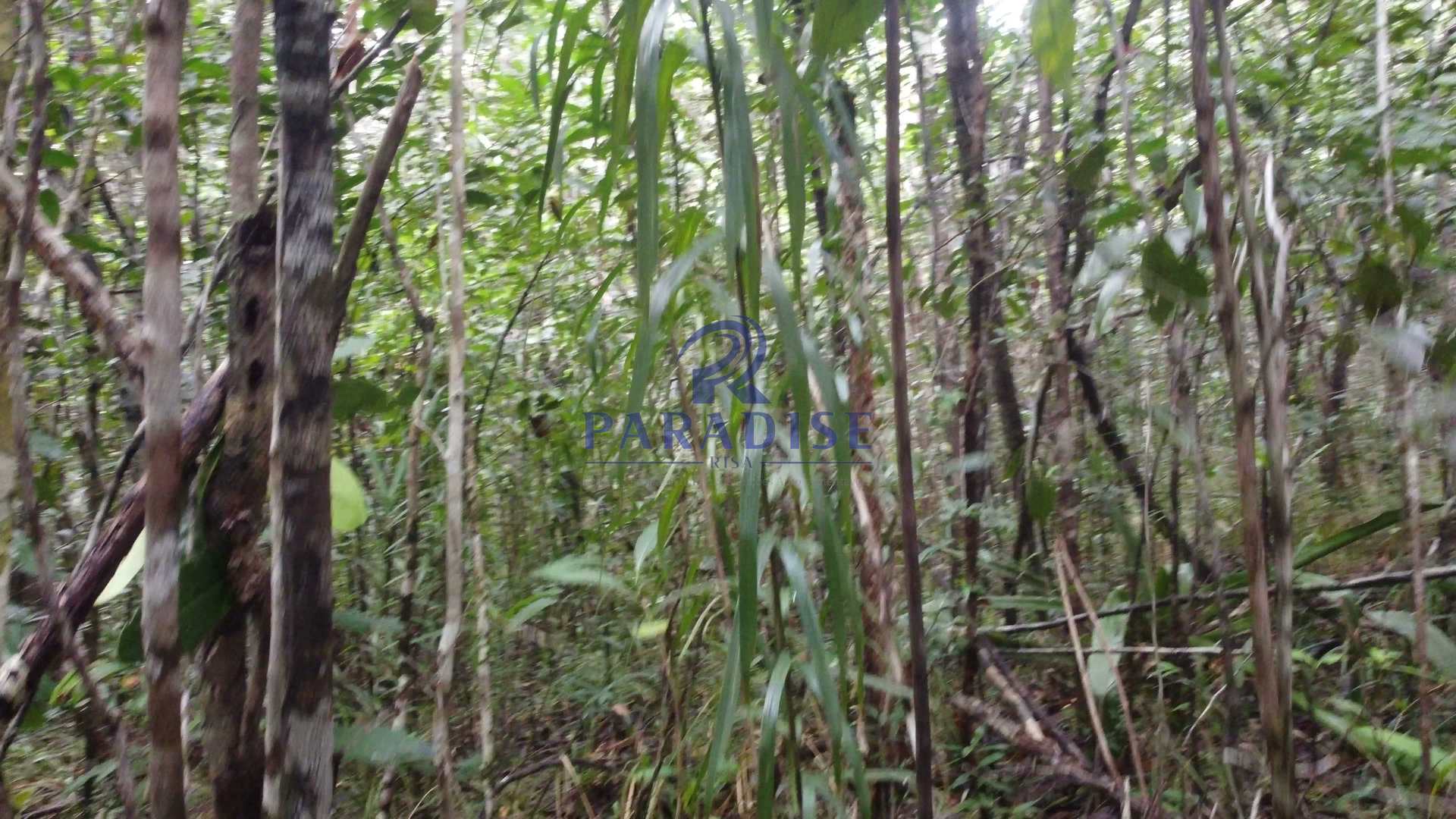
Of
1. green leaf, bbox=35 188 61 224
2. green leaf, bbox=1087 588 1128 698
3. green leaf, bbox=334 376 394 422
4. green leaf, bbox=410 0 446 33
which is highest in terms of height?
green leaf, bbox=410 0 446 33

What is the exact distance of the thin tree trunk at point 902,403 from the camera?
0.77m

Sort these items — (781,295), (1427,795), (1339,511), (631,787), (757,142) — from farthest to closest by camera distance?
(1339,511) → (757,142) → (631,787) → (1427,795) → (781,295)

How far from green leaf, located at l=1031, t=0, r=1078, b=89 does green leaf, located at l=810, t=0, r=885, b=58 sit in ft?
0.46

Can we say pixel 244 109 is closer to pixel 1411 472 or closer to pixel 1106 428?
pixel 1411 472

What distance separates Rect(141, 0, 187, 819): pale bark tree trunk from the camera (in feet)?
2.10

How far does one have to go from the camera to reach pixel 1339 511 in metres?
1.92

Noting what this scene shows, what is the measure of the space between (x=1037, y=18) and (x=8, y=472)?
1.12 m

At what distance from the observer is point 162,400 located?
2.12 feet

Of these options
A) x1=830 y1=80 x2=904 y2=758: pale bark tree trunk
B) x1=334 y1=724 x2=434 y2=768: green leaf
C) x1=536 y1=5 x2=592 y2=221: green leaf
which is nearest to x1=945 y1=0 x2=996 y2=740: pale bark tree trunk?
x1=830 y1=80 x2=904 y2=758: pale bark tree trunk

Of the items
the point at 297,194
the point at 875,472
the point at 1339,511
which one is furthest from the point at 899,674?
the point at 1339,511

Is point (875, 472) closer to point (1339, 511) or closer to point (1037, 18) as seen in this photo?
point (1037, 18)

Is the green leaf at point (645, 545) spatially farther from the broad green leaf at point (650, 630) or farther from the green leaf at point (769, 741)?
the green leaf at point (769, 741)

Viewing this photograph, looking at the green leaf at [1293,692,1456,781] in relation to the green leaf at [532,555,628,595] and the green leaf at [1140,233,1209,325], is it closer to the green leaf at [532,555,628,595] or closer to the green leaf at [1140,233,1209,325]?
the green leaf at [1140,233,1209,325]

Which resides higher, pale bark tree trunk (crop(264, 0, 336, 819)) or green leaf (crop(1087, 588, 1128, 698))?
pale bark tree trunk (crop(264, 0, 336, 819))
